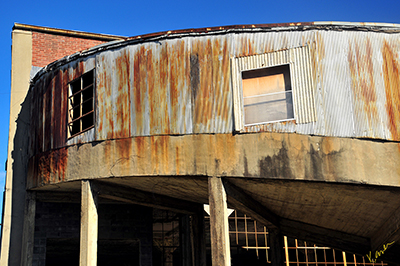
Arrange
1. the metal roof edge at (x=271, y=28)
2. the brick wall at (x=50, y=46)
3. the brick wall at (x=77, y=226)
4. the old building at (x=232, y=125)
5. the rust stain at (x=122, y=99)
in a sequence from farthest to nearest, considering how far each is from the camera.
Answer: the brick wall at (x=50, y=46) < the brick wall at (x=77, y=226) < the rust stain at (x=122, y=99) < the metal roof edge at (x=271, y=28) < the old building at (x=232, y=125)

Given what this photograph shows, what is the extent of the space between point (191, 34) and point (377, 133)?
17.5 feet

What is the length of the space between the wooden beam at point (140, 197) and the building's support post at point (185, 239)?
7.18ft

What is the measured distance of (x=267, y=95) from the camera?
37.5ft

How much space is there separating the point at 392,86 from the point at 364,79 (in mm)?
728

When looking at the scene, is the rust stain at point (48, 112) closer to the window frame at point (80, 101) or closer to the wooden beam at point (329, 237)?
the window frame at point (80, 101)

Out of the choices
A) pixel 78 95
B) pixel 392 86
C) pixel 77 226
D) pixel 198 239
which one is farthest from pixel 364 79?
pixel 77 226

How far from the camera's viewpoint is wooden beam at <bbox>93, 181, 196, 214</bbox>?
12.8 metres

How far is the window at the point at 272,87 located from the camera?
11164mm

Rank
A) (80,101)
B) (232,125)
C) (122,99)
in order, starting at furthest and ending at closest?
1. (80,101)
2. (122,99)
3. (232,125)

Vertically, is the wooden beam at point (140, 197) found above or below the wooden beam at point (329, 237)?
above

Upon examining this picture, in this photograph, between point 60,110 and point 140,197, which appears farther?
point 140,197

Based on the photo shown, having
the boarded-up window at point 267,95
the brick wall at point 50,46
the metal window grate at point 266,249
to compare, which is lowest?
the metal window grate at point 266,249

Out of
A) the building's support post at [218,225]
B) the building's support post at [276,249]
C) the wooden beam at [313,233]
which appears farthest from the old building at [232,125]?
the building's support post at [276,249]

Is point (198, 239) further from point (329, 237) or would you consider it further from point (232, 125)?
point (232, 125)
